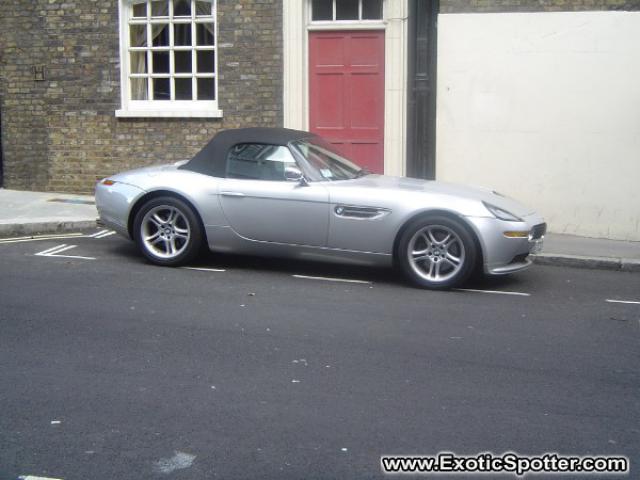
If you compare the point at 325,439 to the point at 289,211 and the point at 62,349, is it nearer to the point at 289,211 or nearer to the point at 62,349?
the point at 62,349

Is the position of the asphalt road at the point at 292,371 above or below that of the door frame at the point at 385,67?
below

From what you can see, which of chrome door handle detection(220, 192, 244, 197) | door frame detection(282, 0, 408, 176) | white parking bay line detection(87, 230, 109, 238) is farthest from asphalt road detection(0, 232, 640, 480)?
door frame detection(282, 0, 408, 176)

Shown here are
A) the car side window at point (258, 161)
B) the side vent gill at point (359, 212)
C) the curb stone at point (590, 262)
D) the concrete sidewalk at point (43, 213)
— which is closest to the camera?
the side vent gill at point (359, 212)

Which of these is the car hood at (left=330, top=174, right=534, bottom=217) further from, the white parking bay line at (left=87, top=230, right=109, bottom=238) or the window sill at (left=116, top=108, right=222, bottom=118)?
the window sill at (left=116, top=108, right=222, bottom=118)

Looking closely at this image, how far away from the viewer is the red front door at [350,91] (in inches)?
501

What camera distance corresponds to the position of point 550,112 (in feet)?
39.0

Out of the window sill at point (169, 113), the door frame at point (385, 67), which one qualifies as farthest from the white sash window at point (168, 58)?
the door frame at point (385, 67)

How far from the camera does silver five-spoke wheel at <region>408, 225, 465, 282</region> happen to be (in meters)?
8.24

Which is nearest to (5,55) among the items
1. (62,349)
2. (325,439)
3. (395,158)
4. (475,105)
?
(395,158)

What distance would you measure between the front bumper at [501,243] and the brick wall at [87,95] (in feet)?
17.9

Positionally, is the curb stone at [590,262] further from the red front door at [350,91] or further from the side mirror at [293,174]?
the red front door at [350,91]

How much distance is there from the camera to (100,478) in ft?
13.5

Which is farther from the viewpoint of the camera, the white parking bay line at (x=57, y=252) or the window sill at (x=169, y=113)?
the window sill at (x=169, y=113)

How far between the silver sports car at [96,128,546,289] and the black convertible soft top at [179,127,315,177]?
0.01 metres
